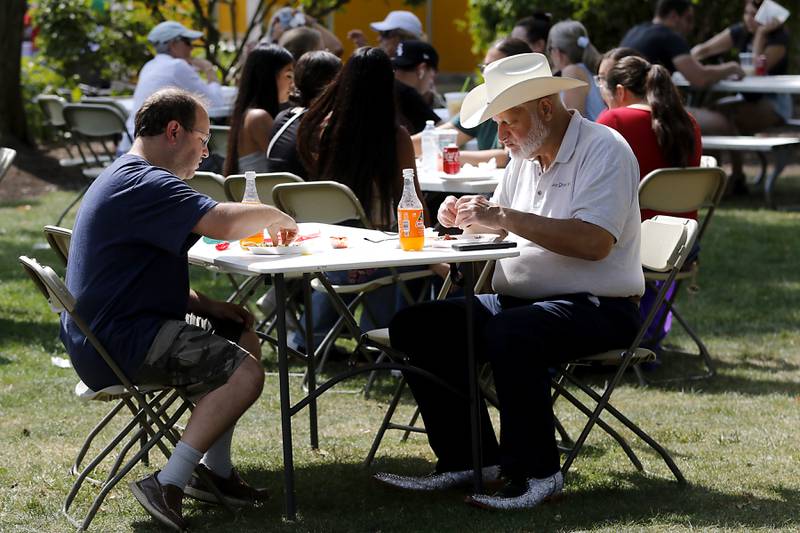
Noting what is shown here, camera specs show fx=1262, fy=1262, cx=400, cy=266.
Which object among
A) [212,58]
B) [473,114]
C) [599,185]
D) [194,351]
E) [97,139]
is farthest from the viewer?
[212,58]

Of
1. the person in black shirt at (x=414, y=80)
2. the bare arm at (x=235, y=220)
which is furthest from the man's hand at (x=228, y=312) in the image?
the person in black shirt at (x=414, y=80)

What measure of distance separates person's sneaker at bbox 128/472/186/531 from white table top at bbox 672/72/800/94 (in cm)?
819

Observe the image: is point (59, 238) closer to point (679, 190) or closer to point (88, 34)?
point (679, 190)

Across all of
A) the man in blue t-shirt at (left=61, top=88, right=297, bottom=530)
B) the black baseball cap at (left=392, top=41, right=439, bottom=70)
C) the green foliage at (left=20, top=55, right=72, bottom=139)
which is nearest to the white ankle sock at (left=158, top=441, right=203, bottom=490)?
the man in blue t-shirt at (left=61, top=88, right=297, bottom=530)

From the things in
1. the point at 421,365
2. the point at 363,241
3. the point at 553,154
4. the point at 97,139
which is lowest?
the point at 97,139

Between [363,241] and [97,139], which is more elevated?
[363,241]

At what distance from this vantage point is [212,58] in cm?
1430

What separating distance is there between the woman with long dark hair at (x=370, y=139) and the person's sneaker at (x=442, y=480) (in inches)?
61.6

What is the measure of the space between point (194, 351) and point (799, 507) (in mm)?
1983

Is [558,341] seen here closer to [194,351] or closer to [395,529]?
[395,529]

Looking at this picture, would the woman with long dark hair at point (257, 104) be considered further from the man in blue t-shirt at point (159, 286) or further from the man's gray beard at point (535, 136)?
the man in blue t-shirt at point (159, 286)

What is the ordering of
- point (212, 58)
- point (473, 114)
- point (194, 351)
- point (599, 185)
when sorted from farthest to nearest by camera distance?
point (212, 58)
point (473, 114)
point (599, 185)
point (194, 351)

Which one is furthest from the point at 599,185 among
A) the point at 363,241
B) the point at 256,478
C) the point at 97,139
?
the point at 97,139

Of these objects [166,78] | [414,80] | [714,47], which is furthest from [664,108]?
[714,47]
